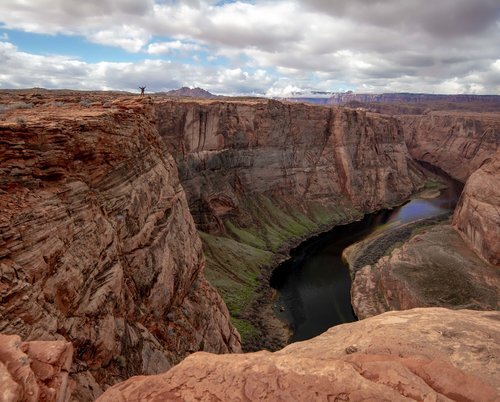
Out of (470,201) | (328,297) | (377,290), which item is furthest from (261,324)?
(470,201)

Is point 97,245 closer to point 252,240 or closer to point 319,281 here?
point 319,281

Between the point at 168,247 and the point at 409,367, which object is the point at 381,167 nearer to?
the point at 168,247

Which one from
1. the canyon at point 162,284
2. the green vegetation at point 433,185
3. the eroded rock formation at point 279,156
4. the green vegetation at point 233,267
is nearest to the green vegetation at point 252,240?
the green vegetation at point 233,267

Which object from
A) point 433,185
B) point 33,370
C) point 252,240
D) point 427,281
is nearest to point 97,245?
point 33,370

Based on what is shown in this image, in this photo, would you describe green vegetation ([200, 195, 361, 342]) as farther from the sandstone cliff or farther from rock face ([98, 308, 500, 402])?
rock face ([98, 308, 500, 402])

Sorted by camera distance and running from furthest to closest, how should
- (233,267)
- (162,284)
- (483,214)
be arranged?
(483,214)
(233,267)
(162,284)
